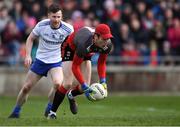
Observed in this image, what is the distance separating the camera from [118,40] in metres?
27.3

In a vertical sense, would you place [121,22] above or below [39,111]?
above

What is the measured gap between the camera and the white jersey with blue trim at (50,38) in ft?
52.9

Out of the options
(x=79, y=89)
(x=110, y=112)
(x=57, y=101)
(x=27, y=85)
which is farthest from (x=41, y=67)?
(x=110, y=112)

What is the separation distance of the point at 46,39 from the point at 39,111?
15.9 feet

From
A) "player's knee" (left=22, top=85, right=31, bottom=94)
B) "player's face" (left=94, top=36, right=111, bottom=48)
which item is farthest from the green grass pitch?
"player's face" (left=94, top=36, right=111, bottom=48)

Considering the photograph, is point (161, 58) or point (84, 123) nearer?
point (84, 123)

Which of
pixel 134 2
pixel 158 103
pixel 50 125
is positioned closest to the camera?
pixel 50 125

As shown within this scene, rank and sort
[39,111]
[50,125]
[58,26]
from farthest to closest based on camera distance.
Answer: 1. [39,111]
2. [58,26]
3. [50,125]

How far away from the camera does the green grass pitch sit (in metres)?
14.4

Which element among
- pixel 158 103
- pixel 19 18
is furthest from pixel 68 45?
pixel 19 18

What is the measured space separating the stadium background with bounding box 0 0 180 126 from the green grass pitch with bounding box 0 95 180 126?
209 millimetres

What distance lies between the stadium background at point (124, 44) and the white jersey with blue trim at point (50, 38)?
362 inches

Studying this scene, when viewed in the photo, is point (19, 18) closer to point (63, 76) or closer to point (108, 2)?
point (108, 2)

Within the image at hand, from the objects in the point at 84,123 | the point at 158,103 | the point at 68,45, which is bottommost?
the point at 158,103
